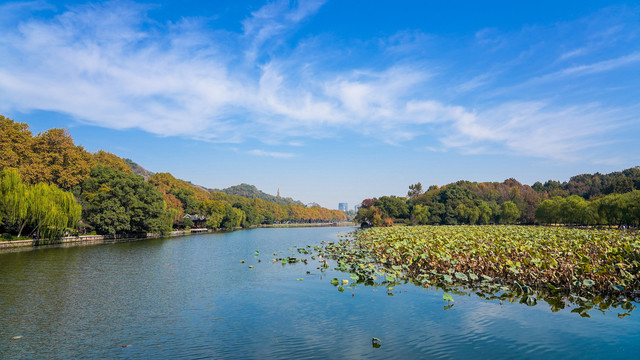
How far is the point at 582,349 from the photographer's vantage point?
8.45 metres

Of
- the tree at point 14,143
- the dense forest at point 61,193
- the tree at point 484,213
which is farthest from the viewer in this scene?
the tree at point 484,213

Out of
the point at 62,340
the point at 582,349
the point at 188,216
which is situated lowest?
the point at 582,349

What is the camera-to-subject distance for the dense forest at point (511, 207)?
199ft

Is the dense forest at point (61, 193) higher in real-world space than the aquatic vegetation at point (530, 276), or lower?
higher

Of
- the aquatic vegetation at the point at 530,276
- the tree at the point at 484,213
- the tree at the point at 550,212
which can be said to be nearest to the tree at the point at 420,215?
the tree at the point at 484,213

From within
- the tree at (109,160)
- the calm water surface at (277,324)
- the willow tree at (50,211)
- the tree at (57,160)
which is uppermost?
the tree at (109,160)

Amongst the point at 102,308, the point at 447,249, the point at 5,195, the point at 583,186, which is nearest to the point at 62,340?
the point at 102,308

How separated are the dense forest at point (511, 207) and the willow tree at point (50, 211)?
58.6 metres

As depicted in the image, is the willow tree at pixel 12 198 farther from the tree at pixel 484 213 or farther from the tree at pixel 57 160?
the tree at pixel 484 213

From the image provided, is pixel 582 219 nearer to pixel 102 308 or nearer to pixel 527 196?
pixel 527 196

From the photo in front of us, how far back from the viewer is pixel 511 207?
8650cm

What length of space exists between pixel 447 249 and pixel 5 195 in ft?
116

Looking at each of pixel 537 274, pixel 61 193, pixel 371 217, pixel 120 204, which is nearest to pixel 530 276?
pixel 537 274

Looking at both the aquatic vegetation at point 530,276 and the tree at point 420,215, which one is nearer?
the aquatic vegetation at point 530,276
